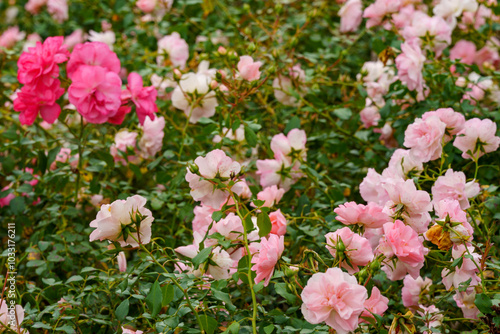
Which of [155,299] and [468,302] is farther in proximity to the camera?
[468,302]

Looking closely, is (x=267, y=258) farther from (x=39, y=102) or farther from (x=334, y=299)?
(x=39, y=102)

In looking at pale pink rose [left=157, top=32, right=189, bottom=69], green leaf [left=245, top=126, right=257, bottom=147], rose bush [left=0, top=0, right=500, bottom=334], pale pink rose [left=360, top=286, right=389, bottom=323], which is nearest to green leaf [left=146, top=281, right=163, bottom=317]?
rose bush [left=0, top=0, right=500, bottom=334]

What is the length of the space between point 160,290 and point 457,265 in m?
0.53

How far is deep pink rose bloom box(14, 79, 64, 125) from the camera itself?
1270 mm

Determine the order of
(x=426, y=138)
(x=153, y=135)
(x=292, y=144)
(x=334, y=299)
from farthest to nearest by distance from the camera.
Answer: (x=153, y=135) → (x=292, y=144) → (x=426, y=138) → (x=334, y=299)

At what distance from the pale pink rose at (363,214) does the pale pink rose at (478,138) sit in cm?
34

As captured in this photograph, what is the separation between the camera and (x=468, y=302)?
106 centimetres

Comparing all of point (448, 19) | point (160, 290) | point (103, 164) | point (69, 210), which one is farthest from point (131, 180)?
point (448, 19)

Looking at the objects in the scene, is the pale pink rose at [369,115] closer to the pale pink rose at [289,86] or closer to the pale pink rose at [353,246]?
the pale pink rose at [289,86]

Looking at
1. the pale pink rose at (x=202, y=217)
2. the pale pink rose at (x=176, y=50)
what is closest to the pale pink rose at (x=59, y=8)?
the pale pink rose at (x=176, y=50)

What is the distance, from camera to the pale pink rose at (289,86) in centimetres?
162

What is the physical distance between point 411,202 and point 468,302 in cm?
25

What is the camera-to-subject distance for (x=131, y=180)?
1.67 meters

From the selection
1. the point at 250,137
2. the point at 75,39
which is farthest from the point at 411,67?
the point at 75,39
